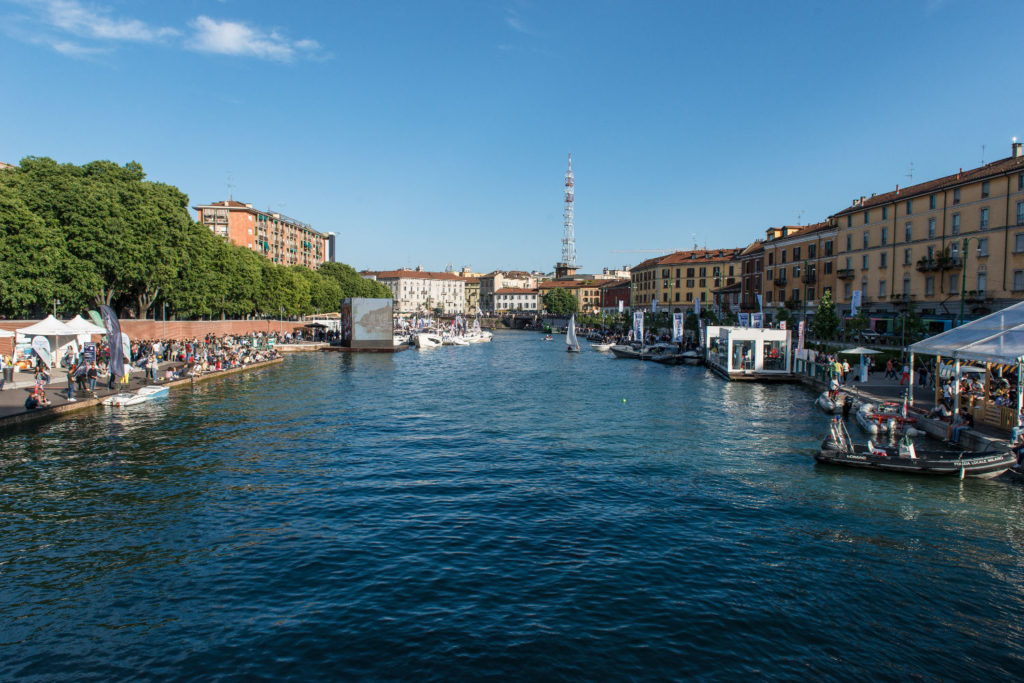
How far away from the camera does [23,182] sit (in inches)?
1818

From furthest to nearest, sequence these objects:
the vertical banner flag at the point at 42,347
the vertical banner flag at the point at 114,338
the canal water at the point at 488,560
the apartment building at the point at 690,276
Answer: the apartment building at the point at 690,276 → the vertical banner flag at the point at 42,347 → the vertical banner flag at the point at 114,338 → the canal water at the point at 488,560

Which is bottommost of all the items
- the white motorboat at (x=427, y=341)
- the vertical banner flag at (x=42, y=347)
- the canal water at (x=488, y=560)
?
the canal water at (x=488, y=560)

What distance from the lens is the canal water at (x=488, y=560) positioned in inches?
438

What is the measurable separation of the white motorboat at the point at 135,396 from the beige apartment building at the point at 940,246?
54.9 meters

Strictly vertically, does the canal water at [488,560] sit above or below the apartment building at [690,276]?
below

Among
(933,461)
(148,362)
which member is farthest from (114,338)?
(933,461)

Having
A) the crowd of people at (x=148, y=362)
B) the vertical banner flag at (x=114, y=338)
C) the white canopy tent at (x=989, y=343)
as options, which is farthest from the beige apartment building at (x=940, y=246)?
Result: the crowd of people at (x=148, y=362)

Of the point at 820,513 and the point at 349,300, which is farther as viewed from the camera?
the point at 349,300

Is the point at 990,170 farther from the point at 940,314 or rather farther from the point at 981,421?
the point at 981,421

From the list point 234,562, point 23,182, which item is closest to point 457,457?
point 234,562

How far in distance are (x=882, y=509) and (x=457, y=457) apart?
49.5 feet

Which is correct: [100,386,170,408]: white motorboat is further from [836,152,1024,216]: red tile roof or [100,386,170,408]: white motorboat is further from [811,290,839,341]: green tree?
[836,152,1024,216]: red tile roof

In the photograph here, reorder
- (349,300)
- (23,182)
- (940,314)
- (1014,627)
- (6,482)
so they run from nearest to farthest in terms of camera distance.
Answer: (1014,627)
(6,482)
(23,182)
(940,314)
(349,300)

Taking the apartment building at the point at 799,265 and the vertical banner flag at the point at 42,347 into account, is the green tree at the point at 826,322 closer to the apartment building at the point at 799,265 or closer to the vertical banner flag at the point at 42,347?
the apartment building at the point at 799,265
